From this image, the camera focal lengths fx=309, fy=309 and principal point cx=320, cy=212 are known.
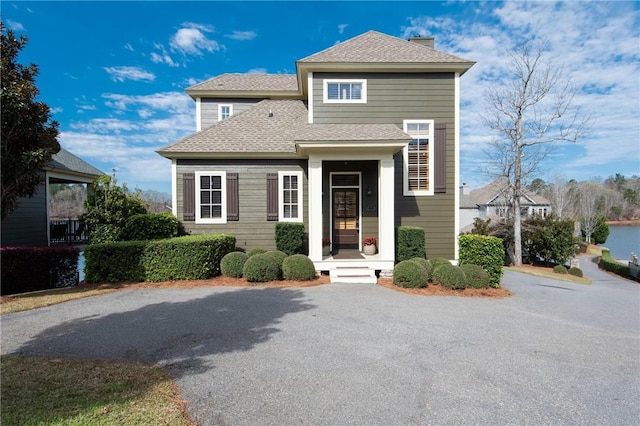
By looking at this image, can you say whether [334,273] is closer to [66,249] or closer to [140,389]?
[140,389]

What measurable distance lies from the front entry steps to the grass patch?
5.58 metres

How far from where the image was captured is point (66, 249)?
27.3 feet

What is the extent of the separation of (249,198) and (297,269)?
3651 mm

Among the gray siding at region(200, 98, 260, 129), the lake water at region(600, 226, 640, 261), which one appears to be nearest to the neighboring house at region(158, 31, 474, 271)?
the gray siding at region(200, 98, 260, 129)

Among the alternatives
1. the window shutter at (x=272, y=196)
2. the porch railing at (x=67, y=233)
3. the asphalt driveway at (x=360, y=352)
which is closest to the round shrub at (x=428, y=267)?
the asphalt driveway at (x=360, y=352)

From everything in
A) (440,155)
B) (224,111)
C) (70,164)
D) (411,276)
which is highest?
(224,111)

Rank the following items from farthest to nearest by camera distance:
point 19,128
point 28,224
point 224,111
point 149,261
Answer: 1. point 224,111
2. point 28,224
3. point 149,261
4. point 19,128

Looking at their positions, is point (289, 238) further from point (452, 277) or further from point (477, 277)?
point (477, 277)

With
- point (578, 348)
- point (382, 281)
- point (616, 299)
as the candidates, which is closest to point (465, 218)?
point (616, 299)

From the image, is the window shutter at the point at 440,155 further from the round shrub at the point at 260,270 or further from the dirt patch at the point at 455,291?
the round shrub at the point at 260,270

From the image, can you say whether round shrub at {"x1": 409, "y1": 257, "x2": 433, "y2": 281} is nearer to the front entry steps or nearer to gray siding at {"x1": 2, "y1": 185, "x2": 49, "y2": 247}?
the front entry steps

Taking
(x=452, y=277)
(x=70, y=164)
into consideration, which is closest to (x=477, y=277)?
(x=452, y=277)

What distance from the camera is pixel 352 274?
8703mm

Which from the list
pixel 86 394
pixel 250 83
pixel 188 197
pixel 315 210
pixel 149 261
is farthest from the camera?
pixel 250 83
